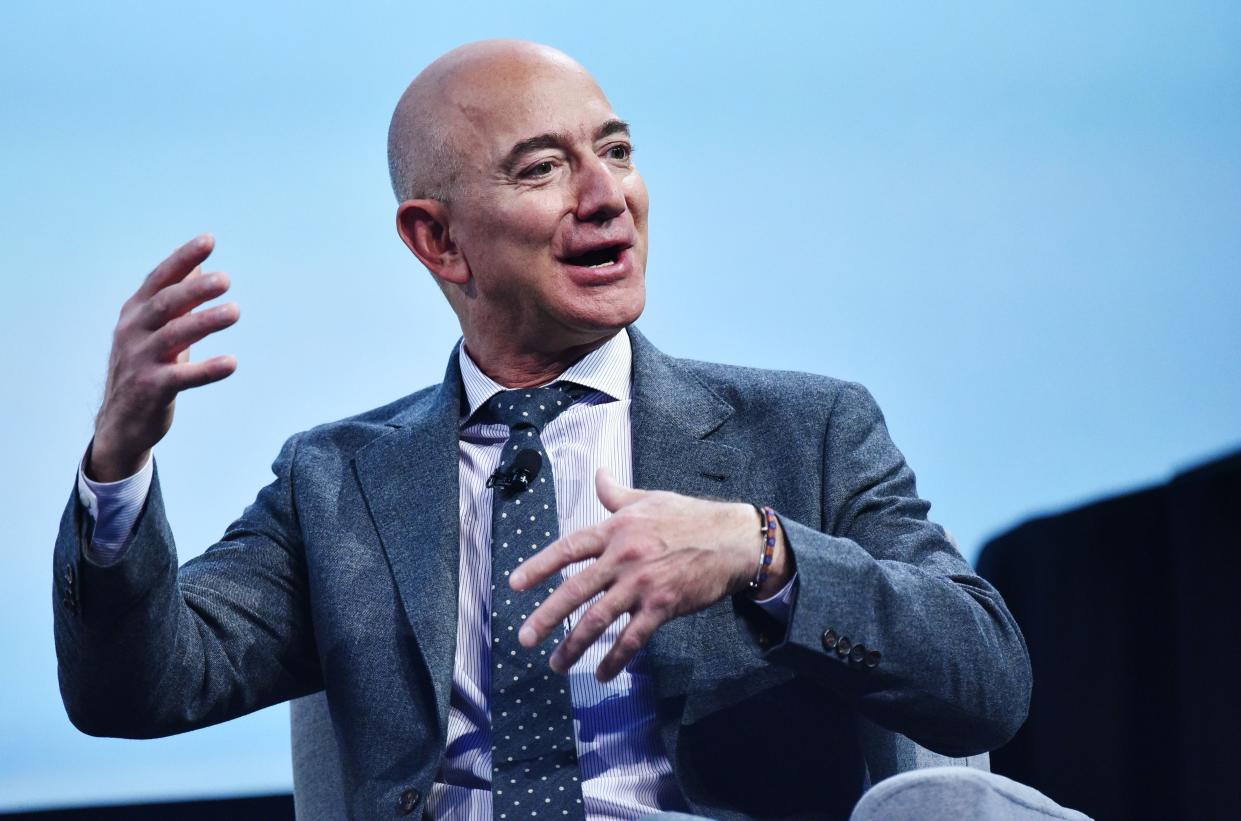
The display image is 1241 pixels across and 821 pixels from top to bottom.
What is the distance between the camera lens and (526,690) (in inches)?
64.2

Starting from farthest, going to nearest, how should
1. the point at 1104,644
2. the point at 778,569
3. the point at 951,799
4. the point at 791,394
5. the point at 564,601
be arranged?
the point at 1104,644 < the point at 791,394 < the point at 778,569 < the point at 564,601 < the point at 951,799

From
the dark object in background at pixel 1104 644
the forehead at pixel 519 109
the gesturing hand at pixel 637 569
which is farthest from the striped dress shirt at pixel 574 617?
the dark object in background at pixel 1104 644

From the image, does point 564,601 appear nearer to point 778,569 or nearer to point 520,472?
point 778,569

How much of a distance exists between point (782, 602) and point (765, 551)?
2.3 inches

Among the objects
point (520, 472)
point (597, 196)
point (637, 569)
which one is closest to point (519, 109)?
point (597, 196)

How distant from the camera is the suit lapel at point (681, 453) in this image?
1615mm

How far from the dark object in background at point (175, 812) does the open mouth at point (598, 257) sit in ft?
3.86

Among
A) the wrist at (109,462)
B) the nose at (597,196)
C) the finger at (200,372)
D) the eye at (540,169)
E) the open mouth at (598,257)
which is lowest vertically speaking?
the wrist at (109,462)

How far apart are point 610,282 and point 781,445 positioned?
0.33 m

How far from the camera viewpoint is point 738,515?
1.37m

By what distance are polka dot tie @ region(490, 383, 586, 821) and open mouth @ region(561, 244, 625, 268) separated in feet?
0.88

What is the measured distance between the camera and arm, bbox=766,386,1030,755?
1.39 metres

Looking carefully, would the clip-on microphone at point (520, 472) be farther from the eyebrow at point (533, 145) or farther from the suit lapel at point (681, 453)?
the eyebrow at point (533, 145)

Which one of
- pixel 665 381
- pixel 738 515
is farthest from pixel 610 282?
pixel 738 515
